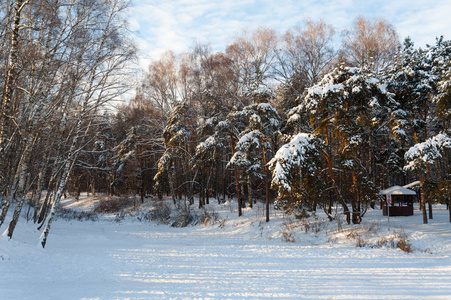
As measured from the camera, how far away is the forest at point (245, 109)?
1146 centimetres

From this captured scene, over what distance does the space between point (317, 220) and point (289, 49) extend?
1471 centimetres

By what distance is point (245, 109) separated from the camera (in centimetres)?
2155

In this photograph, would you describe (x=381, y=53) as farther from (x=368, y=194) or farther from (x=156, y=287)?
(x=156, y=287)

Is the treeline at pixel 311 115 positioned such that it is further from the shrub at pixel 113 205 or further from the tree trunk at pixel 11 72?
the tree trunk at pixel 11 72

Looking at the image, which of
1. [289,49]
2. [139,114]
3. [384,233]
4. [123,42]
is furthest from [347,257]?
[139,114]

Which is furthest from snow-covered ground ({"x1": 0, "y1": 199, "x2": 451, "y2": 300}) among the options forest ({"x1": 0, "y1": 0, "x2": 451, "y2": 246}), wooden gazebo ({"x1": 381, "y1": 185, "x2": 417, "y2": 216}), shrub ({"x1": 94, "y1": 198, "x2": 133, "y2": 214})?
shrub ({"x1": 94, "y1": 198, "x2": 133, "y2": 214})

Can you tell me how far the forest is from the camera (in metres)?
11.5

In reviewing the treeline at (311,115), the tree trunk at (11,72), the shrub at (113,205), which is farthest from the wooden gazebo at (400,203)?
the shrub at (113,205)

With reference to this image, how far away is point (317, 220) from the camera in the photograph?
19.8 meters

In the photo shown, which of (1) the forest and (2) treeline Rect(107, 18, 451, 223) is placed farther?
(2) treeline Rect(107, 18, 451, 223)

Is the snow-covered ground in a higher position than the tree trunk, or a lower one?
lower

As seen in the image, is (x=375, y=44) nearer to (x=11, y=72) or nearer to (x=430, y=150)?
(x=430, y=150)

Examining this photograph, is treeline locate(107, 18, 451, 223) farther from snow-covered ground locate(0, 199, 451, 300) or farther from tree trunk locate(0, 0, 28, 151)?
tree trunk locate(0, 0, 28, 151)

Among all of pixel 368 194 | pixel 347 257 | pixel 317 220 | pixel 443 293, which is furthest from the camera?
pixel 317 220
